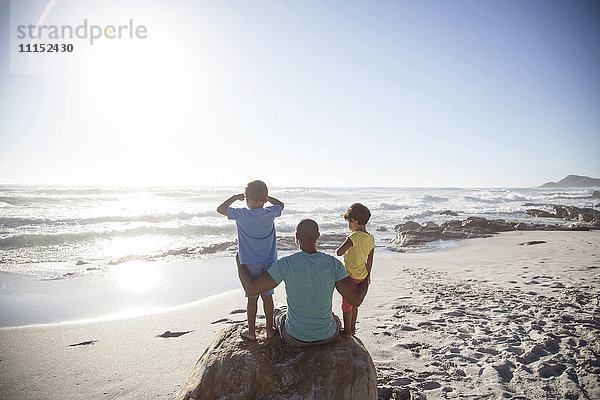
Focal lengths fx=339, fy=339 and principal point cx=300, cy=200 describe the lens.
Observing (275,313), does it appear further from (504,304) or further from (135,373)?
(504,304)

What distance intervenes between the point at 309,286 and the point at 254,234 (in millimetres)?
815

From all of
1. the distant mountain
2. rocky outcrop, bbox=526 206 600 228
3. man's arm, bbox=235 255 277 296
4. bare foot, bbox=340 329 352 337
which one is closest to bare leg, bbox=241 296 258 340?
man's arm, bbox=235 255 277 296

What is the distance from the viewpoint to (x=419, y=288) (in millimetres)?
6668

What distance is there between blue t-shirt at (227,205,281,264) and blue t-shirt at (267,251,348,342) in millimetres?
508

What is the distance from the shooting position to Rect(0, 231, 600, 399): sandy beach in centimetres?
329

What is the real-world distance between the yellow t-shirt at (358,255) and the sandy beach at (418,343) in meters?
1.09

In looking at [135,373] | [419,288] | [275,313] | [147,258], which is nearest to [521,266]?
[419,288]

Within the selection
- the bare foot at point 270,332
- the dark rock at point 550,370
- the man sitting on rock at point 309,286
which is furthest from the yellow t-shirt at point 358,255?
the dark rock at point 550,370

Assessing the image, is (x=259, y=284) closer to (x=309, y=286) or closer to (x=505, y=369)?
(x=309, y=286)

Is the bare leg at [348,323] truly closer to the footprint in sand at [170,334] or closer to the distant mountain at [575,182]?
the footprint in sand at [170,334]

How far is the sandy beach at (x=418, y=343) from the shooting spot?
10.8 feet

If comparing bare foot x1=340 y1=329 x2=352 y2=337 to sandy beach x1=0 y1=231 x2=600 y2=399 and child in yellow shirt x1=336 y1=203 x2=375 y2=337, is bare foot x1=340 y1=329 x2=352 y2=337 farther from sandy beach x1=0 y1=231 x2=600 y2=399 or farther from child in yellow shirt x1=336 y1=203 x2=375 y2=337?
sandy beach x1=0 y1=231 x2=600 y2=399

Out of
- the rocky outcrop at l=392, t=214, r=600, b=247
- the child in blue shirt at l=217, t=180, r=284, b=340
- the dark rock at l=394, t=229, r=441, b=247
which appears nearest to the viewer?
the child in blue shirt at l=217, t=180, r=284, b=340

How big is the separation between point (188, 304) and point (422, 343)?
165 inches
